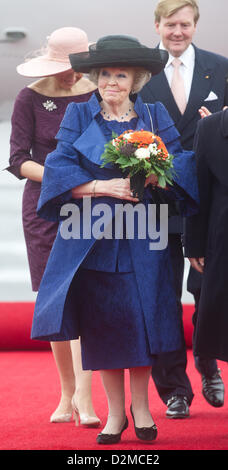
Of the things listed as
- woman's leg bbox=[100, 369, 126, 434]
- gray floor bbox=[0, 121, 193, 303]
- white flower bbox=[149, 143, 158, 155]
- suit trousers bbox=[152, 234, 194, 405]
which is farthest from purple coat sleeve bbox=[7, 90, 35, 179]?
gray floor bbox=[0, 121, 193, 303]

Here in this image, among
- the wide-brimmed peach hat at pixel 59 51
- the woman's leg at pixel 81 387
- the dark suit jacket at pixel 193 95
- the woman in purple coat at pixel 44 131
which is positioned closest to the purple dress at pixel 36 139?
the woman in purple coat at pixel 44 131

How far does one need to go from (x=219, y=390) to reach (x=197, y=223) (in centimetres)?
110

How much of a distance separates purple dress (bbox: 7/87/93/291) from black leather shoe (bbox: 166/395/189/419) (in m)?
0.74

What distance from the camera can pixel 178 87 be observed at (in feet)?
13.3

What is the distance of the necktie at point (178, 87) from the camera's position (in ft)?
13.2

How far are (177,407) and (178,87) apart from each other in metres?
1.33

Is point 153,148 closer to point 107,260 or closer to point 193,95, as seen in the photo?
point 107,260

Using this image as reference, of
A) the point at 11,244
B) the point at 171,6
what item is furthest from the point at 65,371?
the point at 11,244

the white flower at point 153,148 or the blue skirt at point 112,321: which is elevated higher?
the white flower at point 153,148

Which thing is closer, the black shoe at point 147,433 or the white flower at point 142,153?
the white flower at point 142,153

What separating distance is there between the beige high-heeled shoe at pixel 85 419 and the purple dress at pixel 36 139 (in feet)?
1.91

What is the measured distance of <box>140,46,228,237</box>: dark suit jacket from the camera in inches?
156

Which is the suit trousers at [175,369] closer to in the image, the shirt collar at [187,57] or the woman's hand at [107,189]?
the shirt collar at [187,57]

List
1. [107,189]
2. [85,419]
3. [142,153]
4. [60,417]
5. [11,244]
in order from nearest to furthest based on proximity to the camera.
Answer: [142,153] → [107,189] → [85,419] → [60,417] → [11,244]
